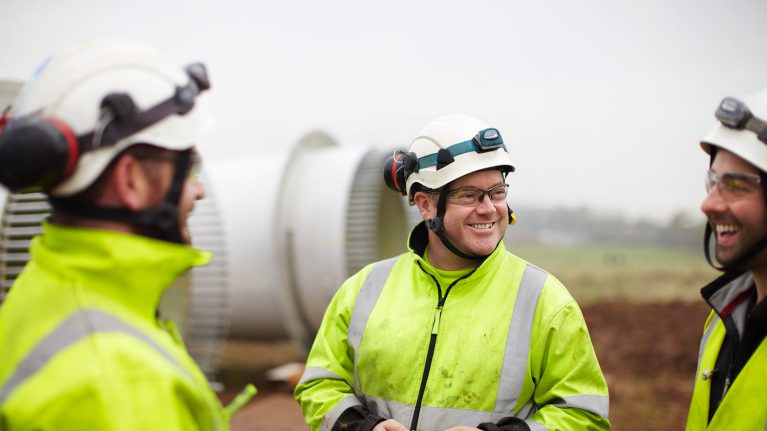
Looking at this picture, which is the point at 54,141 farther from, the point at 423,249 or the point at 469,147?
the point at 423,249

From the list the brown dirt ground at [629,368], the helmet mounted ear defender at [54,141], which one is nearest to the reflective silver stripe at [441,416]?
the helmet mounted ear defender at [54,141]

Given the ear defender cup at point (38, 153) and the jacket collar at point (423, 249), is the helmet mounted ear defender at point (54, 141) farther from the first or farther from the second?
the jacket collar at point (423, 249)

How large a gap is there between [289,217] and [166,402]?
6.00m

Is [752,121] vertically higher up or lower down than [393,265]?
higher up

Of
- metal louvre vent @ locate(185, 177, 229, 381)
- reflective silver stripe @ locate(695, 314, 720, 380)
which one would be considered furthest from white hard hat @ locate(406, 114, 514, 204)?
metal louvre vent @ locate(185, 177, 229, 381)

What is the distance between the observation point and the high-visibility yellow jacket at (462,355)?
239cm

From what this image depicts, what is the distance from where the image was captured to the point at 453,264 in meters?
2.72

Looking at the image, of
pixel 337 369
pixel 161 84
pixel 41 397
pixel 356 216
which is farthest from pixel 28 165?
pixel 356 216

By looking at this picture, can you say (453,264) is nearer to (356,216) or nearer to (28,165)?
(28,165)

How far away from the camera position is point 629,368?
8.39 m

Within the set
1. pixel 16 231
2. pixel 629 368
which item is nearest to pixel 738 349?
pixel 16 231

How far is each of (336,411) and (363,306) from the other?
0.40 metres

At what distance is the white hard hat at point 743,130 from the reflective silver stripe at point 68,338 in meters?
1.75

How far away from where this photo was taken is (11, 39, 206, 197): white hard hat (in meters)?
1.55
